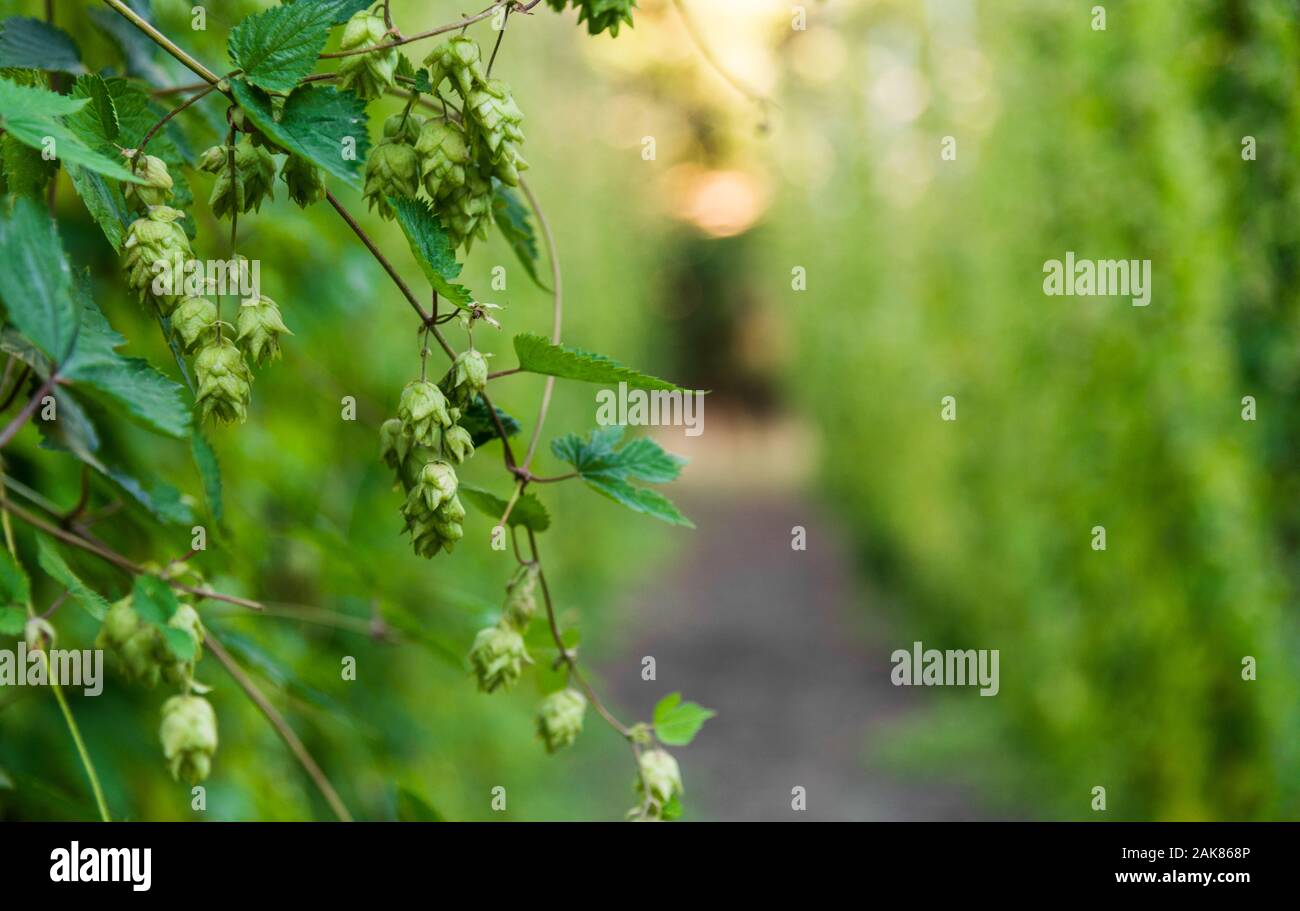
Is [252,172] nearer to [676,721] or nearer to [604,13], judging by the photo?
[604,13]

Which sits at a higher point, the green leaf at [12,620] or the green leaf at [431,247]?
the green leaf at [431,247]

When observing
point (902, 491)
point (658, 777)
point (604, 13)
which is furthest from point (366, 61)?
point (902, 491)

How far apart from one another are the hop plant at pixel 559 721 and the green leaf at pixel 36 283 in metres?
0.41

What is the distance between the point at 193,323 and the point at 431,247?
142mm

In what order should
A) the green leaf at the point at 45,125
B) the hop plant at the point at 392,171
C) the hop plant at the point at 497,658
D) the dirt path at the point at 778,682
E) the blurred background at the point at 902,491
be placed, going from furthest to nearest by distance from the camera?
the dirt path at the point at 778,682 → the blurred background at the point at 902,491 → the hop plant at the point at 497,658 → the hop plant at the point at 392,171 → the green leaf at the point at 45,125

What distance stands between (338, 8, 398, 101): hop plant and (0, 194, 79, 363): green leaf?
0.62 ft

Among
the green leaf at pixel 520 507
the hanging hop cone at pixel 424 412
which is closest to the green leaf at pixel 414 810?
the green leaf at pixel 520 507

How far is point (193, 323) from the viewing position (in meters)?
0.67

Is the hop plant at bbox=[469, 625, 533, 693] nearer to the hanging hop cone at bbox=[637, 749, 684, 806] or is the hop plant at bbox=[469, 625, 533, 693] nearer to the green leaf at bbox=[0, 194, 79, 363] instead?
the hanging hop cone at bbox=[637, 749, 684, 806]

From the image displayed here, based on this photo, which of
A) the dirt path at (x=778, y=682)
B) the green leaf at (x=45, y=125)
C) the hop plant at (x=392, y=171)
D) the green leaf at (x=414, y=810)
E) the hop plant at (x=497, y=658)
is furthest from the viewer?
the dirt path at (x=778, y=682)

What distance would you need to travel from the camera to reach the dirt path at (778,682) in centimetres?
521

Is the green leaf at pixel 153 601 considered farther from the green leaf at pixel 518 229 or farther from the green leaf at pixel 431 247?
the green leaf at pixel 518 229

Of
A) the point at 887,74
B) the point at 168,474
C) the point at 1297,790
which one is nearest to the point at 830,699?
the point at 1297,790

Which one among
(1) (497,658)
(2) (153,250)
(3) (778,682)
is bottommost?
(1) (497,658)
